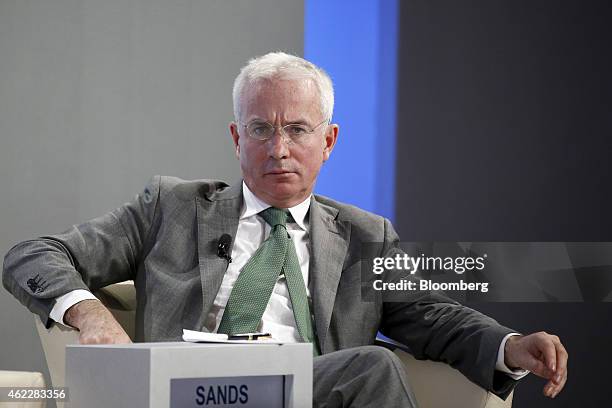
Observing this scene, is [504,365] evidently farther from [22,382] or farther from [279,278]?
[22,382]

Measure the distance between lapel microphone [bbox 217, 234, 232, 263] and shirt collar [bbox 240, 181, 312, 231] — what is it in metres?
0.11

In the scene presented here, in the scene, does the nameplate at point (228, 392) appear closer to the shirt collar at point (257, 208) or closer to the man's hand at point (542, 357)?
the man's hand at point (542, 357)

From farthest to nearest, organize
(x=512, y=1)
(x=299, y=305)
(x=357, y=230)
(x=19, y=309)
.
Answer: (x=512, y=1)
(x=19, y=309)
(x=357, y=230)
(x=299, y=305)

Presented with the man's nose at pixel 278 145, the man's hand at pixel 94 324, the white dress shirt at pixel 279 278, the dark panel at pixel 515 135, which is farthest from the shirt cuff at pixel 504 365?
the dark panel at pixel 515 135

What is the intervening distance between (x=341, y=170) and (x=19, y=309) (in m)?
1.39

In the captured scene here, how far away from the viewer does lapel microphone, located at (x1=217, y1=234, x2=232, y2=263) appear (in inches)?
94.2

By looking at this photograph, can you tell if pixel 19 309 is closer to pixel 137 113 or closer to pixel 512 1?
pixel 137 113

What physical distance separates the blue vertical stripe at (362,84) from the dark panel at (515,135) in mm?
55

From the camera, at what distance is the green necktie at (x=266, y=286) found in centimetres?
232

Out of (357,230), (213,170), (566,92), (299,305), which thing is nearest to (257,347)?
(299,305)

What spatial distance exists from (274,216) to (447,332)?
1.89ft

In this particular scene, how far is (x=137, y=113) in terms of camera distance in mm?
3553

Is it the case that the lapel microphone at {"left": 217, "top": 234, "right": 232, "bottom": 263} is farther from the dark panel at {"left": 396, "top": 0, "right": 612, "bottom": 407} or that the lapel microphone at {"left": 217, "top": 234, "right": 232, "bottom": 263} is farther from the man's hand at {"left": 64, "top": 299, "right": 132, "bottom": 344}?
the dark panel at {"left": 396, "top": 0, "right": 612, "bottom": 407}

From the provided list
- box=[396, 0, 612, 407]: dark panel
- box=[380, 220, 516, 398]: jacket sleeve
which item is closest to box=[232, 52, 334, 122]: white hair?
box=[380, 220, 516, 398]: jacket sleeve
